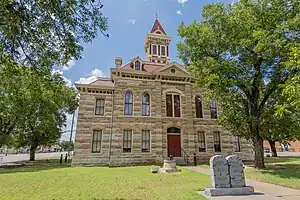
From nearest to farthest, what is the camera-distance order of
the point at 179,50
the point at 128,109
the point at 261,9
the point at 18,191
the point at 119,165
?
1. the point at 18,191
2. the point at 261,9
3. the point at 179,50
4. the point at 119,165
5. the point at 128,109

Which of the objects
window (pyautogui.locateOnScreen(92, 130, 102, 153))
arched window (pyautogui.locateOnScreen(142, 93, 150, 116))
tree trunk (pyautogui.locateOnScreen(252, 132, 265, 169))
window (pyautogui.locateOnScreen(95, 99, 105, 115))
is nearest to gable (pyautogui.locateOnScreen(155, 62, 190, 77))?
arched window (pyautogui.locateOnScreen(142, 93, 150, 116))

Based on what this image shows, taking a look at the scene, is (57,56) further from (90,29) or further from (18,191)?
(18,191)

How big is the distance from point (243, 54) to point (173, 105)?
9038 millimetres

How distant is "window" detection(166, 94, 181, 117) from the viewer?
21.1 m

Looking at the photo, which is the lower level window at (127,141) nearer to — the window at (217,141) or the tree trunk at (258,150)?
the window at (217,141)

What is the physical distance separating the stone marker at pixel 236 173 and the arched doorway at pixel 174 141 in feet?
40.1

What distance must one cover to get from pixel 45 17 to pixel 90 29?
4.50 ft

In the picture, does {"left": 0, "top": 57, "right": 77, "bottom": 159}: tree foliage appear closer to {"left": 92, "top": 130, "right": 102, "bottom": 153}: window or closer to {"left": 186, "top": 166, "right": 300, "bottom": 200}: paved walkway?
{"left": 92, "top": 130, "right": 102, "bottom": 153}: window

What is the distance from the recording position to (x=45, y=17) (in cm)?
627

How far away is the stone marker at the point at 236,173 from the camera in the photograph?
7761 millimetres

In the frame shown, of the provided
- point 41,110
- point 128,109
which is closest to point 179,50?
point 128,109

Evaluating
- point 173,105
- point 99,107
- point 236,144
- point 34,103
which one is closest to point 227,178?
point 173,105

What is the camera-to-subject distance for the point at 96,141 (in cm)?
1931

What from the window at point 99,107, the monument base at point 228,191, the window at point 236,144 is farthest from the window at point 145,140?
the monument base at point 228,191
